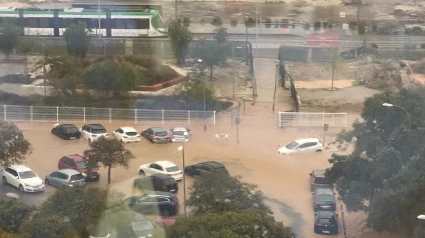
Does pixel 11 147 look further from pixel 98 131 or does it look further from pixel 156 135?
pixel 156 135

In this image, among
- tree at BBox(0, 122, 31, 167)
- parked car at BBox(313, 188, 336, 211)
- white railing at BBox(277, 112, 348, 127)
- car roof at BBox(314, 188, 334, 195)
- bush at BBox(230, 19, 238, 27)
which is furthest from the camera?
bush at BBox(230, 19, 238, 27)

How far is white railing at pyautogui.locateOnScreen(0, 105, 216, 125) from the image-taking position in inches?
300

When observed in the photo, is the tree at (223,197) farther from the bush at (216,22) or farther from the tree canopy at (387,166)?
the bush at (216,22)

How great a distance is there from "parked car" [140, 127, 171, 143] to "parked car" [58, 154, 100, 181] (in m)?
0.95

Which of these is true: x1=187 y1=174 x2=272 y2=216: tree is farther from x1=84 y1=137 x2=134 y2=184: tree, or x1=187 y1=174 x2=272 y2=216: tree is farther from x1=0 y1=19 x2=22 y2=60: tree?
x1=0 y1=19 x2=22 y2=60: tree

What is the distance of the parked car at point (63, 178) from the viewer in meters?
5.56

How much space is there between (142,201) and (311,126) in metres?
2.88

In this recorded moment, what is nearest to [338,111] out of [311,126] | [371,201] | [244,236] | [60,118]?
[311,126]

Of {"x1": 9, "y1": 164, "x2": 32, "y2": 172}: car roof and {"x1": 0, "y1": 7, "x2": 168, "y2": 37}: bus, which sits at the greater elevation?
{"x1": 0, "y1": 7, "x2": 168, "y2": 37}: bus

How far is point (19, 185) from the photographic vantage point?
219 inches

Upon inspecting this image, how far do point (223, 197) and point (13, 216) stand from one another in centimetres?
120

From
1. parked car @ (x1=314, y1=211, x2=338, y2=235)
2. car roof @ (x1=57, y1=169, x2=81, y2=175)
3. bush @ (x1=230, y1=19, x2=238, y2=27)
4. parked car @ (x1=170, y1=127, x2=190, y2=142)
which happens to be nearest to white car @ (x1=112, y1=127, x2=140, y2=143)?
parked car @ (x1=170, y1=127, x2=190, y2=142)

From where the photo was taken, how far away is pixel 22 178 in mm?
5598

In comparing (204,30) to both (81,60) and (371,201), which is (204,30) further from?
(371,201)
